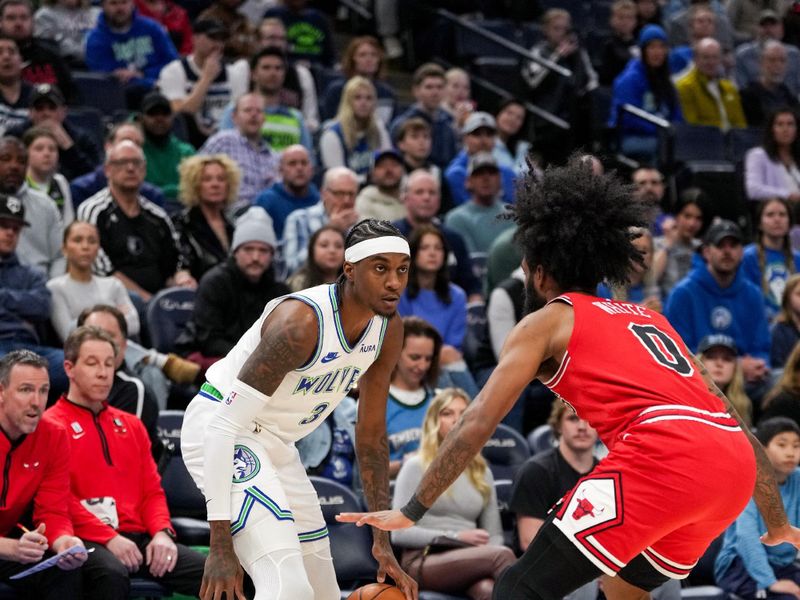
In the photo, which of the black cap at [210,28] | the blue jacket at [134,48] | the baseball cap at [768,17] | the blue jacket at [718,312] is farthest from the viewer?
the baseball cap at [768,17]

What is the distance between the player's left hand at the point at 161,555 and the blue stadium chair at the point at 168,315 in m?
1.92

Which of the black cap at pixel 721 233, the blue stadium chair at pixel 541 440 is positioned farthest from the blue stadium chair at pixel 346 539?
the black cap at pixel 721 233

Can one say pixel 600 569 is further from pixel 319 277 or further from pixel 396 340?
pixel 319 277

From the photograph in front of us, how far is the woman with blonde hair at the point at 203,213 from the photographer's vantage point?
891 cm

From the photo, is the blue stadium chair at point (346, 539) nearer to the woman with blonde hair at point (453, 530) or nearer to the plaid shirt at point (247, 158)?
the woman with blonde hair at point (453, 530)

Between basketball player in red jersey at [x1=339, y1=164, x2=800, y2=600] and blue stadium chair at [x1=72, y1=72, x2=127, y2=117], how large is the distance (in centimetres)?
707

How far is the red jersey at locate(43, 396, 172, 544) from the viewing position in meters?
6.38

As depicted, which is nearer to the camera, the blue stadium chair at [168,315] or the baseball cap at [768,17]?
the blue stadium chair at [168,315]

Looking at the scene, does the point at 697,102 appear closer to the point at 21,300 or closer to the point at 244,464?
the point at 21,300

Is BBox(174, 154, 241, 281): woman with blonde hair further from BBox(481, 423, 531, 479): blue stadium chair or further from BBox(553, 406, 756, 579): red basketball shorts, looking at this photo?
BBox(553, 406, 756, 579): red basketball shorts

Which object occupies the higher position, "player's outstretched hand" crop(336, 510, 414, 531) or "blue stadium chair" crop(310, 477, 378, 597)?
"player's outstretched hand" crop(336, 510, 414, 531)

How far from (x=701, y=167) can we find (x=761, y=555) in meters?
5.35

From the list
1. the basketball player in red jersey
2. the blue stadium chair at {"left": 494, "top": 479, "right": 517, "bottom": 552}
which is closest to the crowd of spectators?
the basketball player in red jersey

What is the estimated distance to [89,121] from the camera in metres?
10.2
